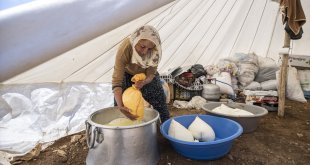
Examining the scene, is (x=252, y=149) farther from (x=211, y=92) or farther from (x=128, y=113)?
(x=211, y=92)

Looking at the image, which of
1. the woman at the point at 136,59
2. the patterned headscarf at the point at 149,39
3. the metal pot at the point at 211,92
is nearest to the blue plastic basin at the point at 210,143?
the woman at the point at 136,59

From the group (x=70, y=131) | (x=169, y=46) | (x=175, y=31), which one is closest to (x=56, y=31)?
(x=70, y=131)

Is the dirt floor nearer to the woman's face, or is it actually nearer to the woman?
the woman

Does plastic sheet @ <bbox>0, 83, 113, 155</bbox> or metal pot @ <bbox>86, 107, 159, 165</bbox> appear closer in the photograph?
metal pot @ <bbox>86, 107, 159, 165</bbox>

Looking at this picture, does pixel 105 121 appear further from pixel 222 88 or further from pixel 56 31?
pixel 222 88

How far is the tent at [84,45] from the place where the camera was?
33.0 inches

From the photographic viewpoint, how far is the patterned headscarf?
1568 millimetres

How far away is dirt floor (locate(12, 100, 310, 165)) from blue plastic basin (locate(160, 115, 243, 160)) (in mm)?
65

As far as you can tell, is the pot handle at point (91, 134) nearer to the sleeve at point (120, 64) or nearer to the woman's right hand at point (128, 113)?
the woman's right hand at point (128, 113)

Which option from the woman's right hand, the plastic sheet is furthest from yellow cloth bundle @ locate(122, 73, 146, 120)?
the plastic sheet

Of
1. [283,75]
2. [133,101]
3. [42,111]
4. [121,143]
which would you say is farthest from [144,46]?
[283,75]

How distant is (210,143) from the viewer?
5.11ft

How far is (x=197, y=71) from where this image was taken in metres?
3.57

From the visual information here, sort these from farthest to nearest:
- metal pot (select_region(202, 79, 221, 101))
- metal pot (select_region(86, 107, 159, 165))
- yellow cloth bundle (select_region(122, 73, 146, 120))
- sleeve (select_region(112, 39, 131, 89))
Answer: metal pot (select_region(202, 79, 221, 101)) < sleeve (select_region(112, 39, 131, 89)) < yellow cloth bundle (select_region(122, 73, 146, 120)) < metal pot (select_region(86, 107, 159, 165))
